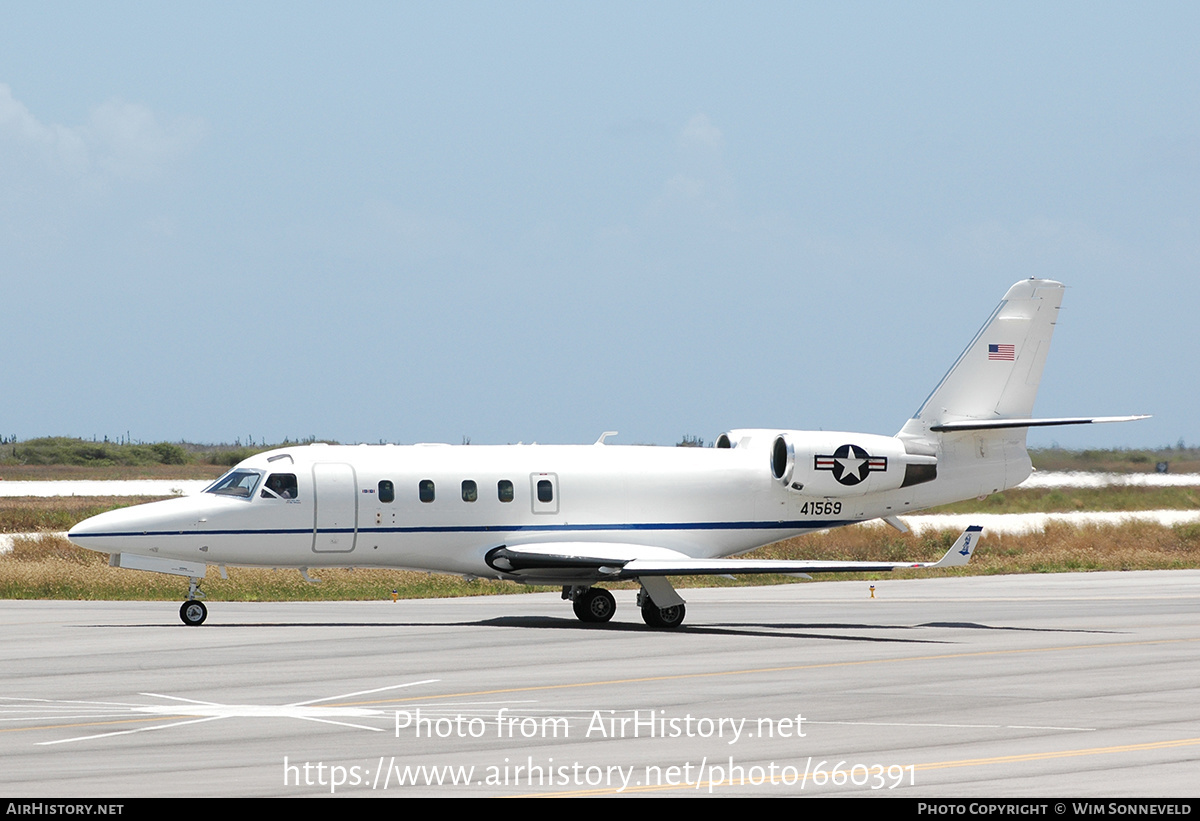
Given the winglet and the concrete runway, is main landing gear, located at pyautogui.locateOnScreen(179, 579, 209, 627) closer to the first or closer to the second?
the concrete runway

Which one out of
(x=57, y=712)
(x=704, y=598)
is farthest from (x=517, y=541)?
(x=57, y=712)

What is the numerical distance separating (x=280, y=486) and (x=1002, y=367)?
12.7 m

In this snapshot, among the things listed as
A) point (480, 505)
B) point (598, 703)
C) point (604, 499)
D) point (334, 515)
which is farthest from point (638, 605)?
point (598, 703)

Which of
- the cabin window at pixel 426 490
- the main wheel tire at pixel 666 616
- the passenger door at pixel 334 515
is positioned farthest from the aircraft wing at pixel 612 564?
the passenger door at pixel 334 515

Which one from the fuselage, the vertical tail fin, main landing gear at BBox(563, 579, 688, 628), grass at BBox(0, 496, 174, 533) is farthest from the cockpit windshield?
grass at BBox(0, 496, 174, 533)

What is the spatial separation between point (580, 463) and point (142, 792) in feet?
49.9

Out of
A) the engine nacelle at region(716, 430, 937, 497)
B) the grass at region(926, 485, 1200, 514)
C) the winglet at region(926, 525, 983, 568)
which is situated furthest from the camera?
the grass at region(926, 485, 1200, 514)

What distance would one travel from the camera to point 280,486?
24031mm

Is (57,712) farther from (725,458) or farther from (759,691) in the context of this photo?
(725,458)

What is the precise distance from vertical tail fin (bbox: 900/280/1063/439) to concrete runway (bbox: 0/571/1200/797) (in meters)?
3.57

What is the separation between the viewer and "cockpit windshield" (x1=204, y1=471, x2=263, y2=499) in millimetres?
24000

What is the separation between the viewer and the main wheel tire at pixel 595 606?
2480 centimetres

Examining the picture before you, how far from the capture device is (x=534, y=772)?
11.3 m

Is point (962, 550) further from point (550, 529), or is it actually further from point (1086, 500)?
point (1086, 500)
